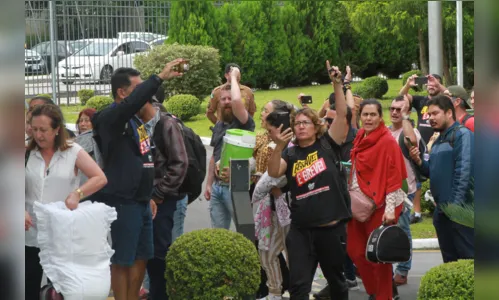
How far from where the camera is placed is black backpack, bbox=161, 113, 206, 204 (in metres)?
7.68

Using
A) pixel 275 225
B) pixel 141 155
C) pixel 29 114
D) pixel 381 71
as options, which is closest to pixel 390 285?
pixel 275 225

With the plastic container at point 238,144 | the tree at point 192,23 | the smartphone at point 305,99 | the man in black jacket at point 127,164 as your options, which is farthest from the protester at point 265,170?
the tree at point 192,23

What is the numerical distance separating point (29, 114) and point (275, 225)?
2607 mm

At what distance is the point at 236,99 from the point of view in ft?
26.1

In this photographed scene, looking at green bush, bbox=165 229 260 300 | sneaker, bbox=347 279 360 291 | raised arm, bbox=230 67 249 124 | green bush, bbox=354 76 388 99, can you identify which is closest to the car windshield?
green bush, bbox=354 76 388 99

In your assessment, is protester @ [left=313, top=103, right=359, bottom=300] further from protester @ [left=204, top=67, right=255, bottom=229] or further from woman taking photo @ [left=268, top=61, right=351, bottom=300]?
woman taking photo @ [left=268, top=61, right=351, bottom=300]

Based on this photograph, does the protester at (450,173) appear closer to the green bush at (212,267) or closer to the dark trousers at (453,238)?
the dark trousers at (453,238)

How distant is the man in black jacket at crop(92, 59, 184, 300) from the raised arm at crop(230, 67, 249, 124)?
1297 mm

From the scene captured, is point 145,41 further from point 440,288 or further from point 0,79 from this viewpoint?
point 0,79

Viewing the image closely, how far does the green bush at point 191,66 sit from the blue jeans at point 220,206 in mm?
15639

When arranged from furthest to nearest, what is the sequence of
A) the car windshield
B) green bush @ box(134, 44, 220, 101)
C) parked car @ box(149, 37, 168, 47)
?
parked car @ box(149, 37, 168, 47)
green bush @ box(134, 44, 220, 101)
the car windshield

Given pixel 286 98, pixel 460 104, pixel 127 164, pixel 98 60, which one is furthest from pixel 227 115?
pixel 286 98

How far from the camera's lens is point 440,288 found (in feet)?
19.0

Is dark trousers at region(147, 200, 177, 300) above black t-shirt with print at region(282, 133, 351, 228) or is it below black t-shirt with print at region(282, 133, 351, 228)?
below
